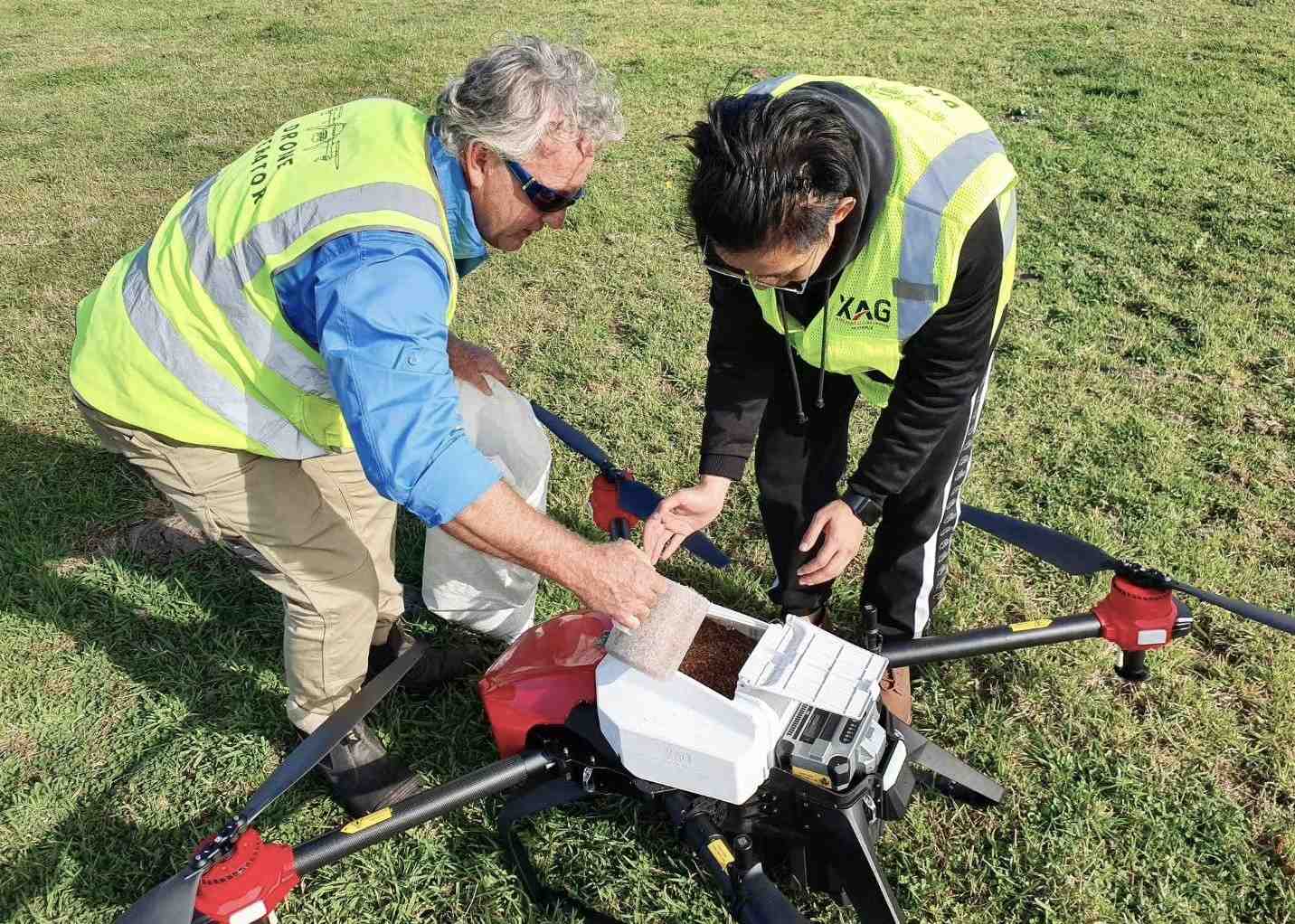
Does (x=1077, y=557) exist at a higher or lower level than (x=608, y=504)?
higher

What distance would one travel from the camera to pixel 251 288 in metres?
2.44

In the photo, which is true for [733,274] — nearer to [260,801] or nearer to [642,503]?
[642,503]

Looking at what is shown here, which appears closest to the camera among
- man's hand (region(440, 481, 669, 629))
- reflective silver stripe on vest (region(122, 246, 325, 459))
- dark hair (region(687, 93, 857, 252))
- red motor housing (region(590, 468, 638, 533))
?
dark hair (region(687, 93, 857, 252))

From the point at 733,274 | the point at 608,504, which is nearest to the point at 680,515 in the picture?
the point at 608,504

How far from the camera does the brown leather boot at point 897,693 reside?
3.24m

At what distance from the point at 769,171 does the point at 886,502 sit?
146 centimetres

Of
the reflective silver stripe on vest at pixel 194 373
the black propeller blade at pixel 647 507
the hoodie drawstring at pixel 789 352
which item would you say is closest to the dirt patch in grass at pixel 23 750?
the reflective silver stripe on vest at pixel 194 373

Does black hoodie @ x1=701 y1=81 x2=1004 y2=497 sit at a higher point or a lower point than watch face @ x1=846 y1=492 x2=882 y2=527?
higher

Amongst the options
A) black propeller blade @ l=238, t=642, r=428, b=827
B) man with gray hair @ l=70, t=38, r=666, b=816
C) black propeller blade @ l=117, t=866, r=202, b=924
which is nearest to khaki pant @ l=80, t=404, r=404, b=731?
man with gray hair @ l=70, t=38, r=666, b=816

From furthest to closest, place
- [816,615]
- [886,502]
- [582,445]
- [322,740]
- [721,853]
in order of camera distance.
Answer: [582,445] → [816,615] → [886,502] → [322,740] → [721,853]

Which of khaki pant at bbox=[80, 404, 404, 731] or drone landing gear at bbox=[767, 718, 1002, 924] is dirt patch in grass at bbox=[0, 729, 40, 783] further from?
drone landing gear at bbox=[767, 718, 1002, 924]

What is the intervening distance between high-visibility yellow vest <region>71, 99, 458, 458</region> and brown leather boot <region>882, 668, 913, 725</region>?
6.39 feet

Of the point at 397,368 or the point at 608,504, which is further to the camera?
the point at 608,504

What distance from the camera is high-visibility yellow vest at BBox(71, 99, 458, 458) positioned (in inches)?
91.7
